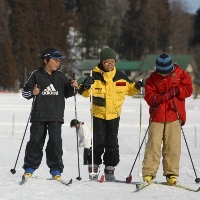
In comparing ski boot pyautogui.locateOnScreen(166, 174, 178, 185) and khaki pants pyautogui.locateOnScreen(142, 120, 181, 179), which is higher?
khaki pants pyautogui.locateOnScreen(142, 120, 181, 179)

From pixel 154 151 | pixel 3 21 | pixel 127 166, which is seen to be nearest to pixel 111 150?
pixel 154 151

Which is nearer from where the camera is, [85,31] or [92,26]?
[92,26]

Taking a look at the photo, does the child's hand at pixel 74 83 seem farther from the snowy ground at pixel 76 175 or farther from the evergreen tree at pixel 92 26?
the evergreen tree at pixel 92 26

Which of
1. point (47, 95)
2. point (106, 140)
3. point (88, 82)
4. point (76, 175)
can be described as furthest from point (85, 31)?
point (88, 82)

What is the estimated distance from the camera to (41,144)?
780cm

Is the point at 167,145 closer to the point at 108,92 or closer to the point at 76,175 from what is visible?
the point at 108,92

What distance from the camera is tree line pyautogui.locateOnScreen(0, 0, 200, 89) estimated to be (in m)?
72.2

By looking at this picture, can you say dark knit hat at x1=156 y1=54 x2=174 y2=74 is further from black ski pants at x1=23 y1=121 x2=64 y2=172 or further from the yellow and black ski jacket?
black ski pants at x1=23 y1=121 x2=64 y2=172

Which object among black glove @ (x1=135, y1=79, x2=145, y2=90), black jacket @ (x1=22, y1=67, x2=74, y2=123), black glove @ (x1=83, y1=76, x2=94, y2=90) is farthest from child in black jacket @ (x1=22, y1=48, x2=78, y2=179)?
black glove @ (x1=135, y1=79, x2=145, y2=90)

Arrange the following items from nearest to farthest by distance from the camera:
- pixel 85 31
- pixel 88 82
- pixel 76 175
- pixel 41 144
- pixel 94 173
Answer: pixel 88 82 → pixel 41 144 → pixel 94 173 → pixel 76 175 → pixel 85 31

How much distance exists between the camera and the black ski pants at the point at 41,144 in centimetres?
771

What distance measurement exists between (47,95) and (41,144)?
0.63m

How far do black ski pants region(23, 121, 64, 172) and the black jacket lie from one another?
10cm

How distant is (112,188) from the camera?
23.0 ft
